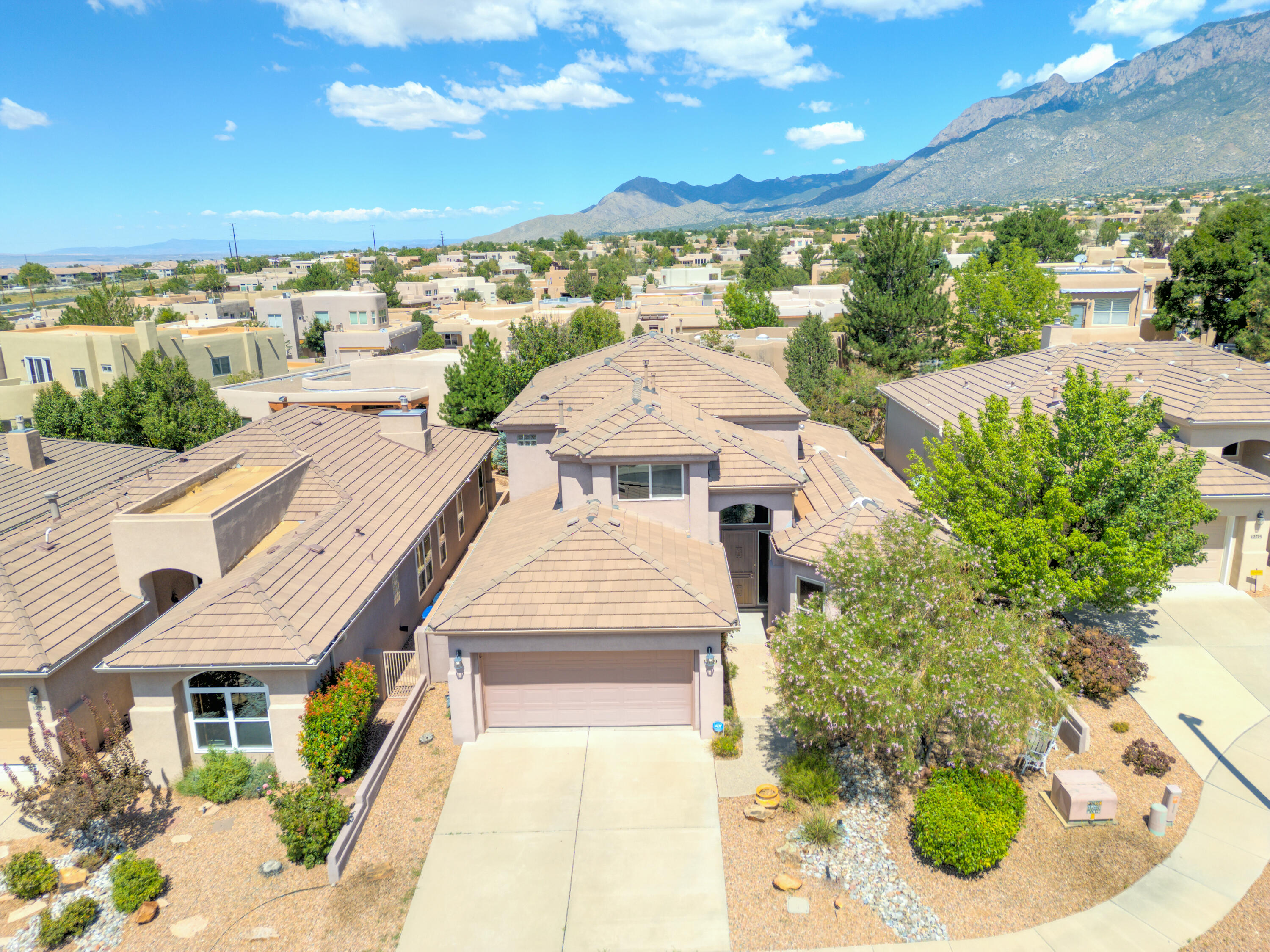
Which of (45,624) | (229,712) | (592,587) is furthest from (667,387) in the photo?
(45,624)

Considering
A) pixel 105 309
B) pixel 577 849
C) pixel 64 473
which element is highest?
pixel 105 309

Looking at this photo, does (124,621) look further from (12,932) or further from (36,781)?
(12,932)

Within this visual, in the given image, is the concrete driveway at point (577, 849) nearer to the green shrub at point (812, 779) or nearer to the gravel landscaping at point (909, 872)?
the gravel landscaping at point (909, 872)

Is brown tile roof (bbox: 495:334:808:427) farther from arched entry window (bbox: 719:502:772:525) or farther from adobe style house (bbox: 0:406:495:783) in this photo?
adobe style house (bbox: 0:406:495:783)

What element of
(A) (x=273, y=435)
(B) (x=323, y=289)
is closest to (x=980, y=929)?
(A) (x=273, y=435)

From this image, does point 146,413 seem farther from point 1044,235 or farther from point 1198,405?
point 1044,235

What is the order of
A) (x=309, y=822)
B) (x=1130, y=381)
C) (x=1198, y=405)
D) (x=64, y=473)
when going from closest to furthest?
(x=309, y=822), (x=1130, y=381), (x=64, y=473), (x=1198, y=405)
